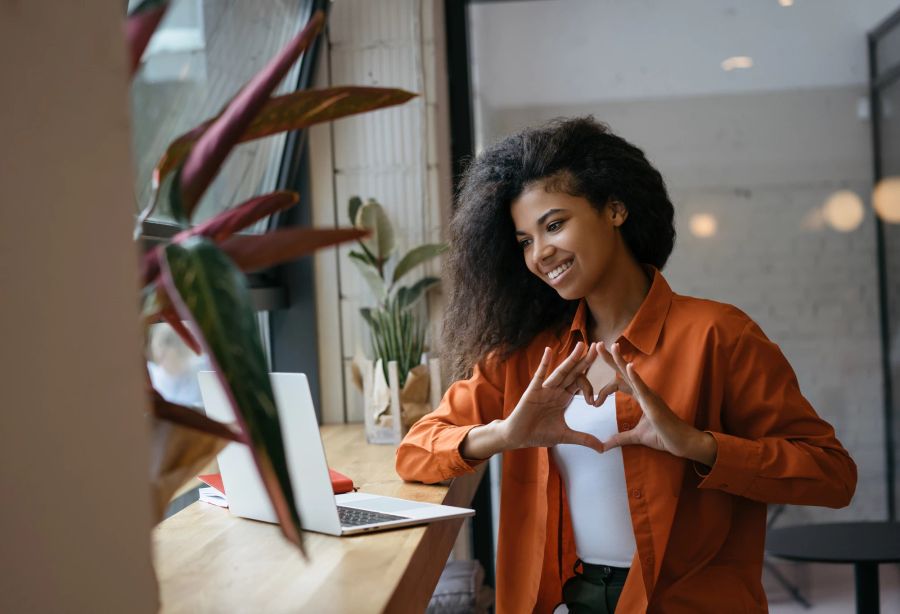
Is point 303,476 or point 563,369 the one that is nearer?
point 303,476

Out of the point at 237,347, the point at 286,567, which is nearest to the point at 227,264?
the point at 237,347

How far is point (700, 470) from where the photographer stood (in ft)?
5.90

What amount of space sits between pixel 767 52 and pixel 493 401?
6.69 feet

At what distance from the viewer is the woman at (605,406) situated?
1787 millimetres

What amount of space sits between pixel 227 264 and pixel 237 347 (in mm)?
78

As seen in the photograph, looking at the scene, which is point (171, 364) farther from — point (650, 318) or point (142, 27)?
point (142, 27)

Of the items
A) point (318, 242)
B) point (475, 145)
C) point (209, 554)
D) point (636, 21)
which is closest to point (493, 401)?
point (209, 554)

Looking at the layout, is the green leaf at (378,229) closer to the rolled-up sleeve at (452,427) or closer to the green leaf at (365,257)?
the green leaf at (365,257)

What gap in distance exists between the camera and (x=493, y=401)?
212cm

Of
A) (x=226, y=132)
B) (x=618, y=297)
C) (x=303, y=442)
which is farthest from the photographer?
(x=618, y=297)

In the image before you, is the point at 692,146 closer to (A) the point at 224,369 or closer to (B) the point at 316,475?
(B) the point at 316,475

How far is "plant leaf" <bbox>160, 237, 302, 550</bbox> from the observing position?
728mm

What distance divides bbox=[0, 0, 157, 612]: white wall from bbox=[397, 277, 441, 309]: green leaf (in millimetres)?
2280

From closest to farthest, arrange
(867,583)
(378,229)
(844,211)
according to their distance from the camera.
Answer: (867,583) < (378,229) < (844,211)
